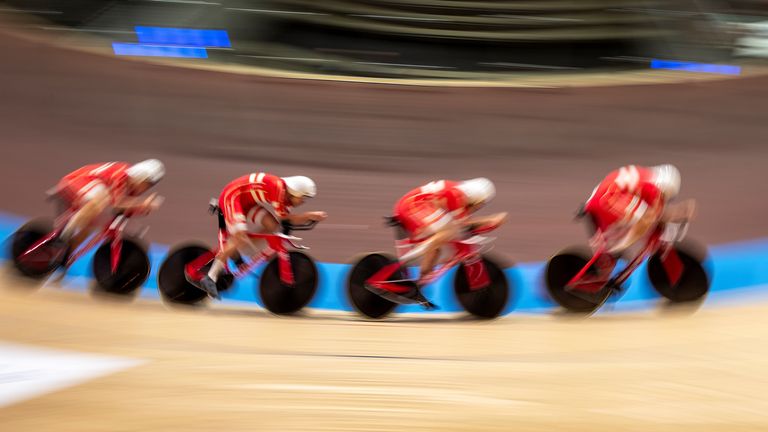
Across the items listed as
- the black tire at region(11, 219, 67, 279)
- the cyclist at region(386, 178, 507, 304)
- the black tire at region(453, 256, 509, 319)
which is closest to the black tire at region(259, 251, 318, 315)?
the cyclist at region(386, 178, 507, 304)

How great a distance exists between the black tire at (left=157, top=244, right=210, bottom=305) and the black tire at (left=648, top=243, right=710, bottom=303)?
183cm

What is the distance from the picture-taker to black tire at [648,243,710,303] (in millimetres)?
3205

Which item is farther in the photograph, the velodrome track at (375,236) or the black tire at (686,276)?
the black tire at (686,276)

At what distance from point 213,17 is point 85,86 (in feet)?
4.70

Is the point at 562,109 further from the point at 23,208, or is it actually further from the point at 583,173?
the point at 23,208

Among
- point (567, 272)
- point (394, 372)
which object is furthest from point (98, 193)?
point (567, 272)

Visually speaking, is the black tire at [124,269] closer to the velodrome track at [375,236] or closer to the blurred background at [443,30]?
the velodrome track at [375,236]

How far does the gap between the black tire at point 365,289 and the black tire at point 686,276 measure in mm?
1043

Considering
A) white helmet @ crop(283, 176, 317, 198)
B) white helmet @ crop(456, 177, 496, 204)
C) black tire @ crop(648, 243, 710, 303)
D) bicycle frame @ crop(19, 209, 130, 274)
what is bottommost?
black tire @ crop(648, 243, 710, 303)

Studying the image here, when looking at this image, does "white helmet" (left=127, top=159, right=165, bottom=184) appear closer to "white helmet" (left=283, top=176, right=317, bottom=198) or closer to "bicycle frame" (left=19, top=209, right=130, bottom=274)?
"bicycle frame" (left=19, top=209, right=130, bottom=274)

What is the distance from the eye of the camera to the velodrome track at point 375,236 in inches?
69.7

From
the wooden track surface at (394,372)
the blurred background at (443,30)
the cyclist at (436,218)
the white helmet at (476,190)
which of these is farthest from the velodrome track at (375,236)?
the blurred background at (443,30)

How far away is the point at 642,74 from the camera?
276 inches

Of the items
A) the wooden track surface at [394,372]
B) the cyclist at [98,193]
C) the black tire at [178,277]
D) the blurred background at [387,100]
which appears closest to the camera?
the wooden track surface at [394,372]
